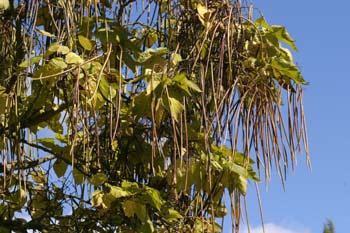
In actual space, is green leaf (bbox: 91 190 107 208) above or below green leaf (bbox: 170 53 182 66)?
below

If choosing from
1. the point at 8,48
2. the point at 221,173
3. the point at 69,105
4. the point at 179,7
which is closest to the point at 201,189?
the point at 221,173

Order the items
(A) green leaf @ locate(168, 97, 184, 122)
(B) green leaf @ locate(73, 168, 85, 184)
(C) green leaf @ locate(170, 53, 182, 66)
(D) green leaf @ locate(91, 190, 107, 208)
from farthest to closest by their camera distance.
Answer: (B) green leaf @ locate(73, 168, 85, 184) → (D) green leaf @ locate(91, 190, 107, 208) → (C) green leaf @ locate(170, 53, 182, 66) → (A) green leaf @ locate(168, 97, 184, 122)

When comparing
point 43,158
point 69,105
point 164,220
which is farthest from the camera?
point 43,158

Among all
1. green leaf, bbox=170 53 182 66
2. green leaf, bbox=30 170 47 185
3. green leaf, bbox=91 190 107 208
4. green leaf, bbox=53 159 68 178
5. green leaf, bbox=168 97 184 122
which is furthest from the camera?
green leaf, bbox=30 170 47 185

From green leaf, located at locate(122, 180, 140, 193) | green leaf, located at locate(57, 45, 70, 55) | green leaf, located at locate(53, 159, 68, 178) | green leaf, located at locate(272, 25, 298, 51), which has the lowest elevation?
green leaf, located at locate(122, 180, 140, 193)

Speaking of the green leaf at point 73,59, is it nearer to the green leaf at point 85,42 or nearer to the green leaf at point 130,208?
the green leaf at point 85,42

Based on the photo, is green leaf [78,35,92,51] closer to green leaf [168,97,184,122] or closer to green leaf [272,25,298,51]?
green leaf [168,97,184,122]

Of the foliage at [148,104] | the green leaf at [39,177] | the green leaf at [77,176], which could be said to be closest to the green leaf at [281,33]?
the foliage at [148,104]

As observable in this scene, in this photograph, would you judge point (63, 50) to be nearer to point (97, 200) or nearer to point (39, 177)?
point (97, 200)

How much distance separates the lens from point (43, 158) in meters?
2.43

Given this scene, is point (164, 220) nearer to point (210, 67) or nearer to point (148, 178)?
point (148, 178)

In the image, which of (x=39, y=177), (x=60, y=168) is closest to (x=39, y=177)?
(x=39, y=177)

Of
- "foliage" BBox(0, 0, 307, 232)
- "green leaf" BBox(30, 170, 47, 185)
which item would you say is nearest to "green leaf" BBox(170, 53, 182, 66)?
"foliage" BBox(0, 0, 307, 232)

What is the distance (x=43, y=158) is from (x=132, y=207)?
53cm
